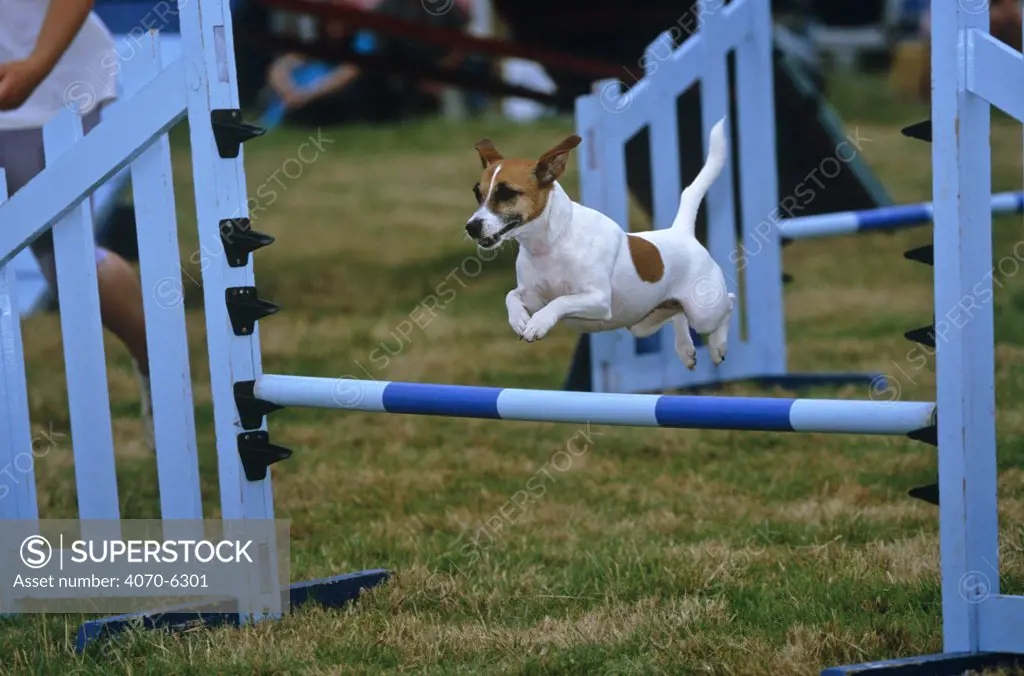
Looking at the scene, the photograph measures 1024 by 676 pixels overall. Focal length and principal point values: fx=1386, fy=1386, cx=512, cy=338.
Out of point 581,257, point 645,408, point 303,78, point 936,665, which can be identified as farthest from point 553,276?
point 303,78

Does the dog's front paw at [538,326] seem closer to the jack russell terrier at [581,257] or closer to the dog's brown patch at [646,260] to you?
the jack russell terrier at [581,257]

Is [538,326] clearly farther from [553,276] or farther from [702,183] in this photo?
[702,183]

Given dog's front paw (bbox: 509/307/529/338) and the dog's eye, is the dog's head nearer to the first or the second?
the dog's eye

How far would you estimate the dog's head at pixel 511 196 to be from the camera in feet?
5.61

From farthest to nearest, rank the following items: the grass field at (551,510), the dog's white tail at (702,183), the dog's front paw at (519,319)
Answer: the grass field at (551,510) < the dog's white tail at (702,183) < the dog's front paw at (519,319)

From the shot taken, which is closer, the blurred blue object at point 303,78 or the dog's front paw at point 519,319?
the dog's front paw at point 519,319

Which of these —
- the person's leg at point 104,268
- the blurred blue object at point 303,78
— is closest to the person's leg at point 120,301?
the person's leg at point 104,268

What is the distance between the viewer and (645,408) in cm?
227

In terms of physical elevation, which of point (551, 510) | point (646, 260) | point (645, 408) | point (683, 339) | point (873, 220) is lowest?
point (551, 510)

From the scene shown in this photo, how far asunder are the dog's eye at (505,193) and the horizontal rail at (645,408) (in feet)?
2.09

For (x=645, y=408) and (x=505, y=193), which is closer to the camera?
(x=505, y=193)

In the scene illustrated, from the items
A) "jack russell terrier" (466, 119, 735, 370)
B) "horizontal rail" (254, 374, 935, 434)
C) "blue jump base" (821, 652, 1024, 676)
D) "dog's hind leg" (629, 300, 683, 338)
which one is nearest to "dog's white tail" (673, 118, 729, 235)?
"jack russell terrier" (466, 119, 735, 370)

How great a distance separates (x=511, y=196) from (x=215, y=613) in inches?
54.8

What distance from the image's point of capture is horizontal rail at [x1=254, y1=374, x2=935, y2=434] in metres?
2.19
